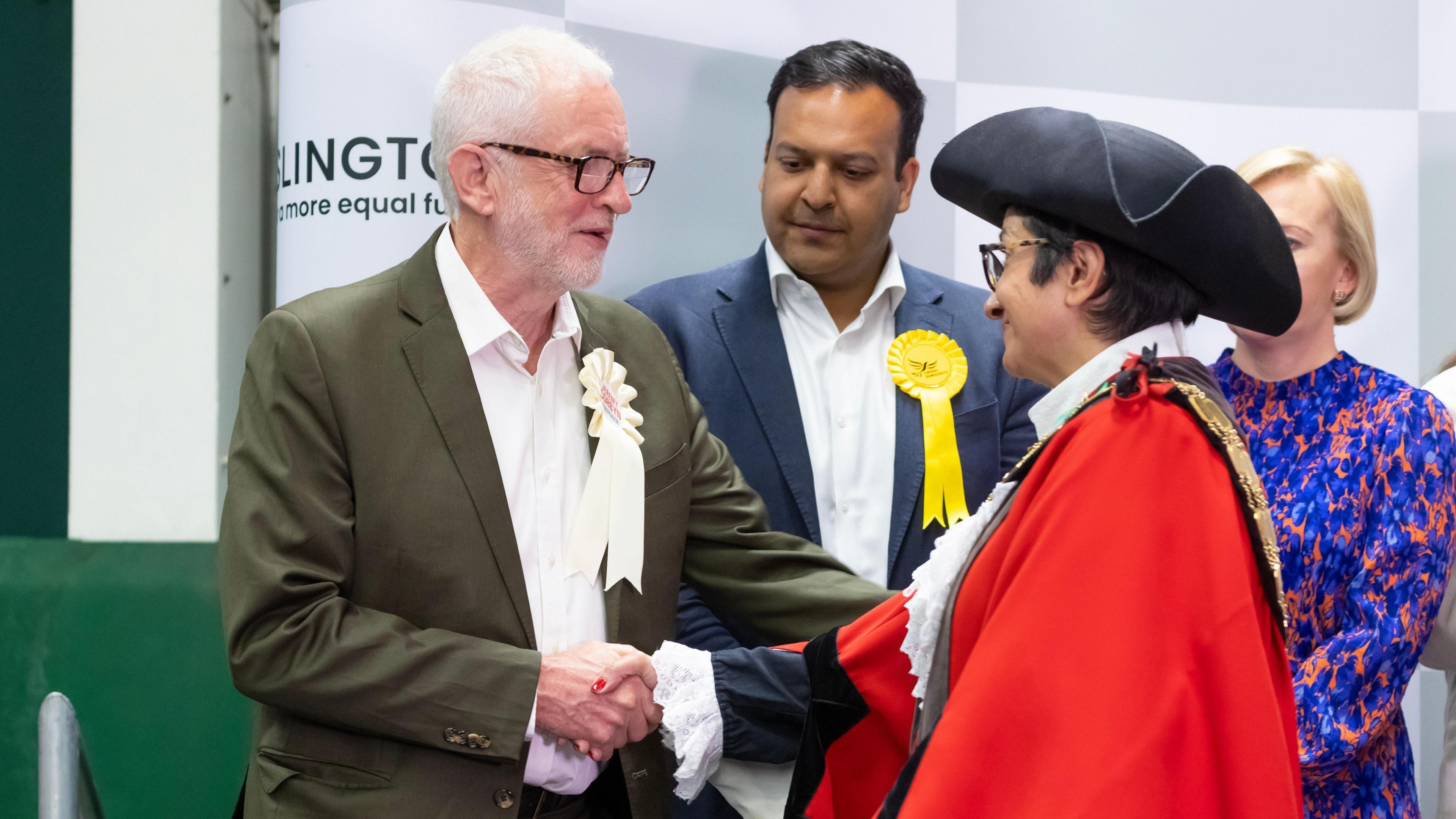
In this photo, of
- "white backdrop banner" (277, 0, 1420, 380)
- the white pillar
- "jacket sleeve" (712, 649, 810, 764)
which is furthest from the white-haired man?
the white pillar

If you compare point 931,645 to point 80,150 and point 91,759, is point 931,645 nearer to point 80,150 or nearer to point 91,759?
point 91,759

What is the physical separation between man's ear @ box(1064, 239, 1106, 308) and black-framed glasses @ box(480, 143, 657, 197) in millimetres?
734

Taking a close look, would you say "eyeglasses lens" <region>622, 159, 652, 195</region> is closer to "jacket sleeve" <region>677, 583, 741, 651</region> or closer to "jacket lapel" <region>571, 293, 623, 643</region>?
"jacket lapel" <region>571, 293, 623, 643</region>

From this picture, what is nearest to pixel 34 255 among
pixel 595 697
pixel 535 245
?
pixel 535 245

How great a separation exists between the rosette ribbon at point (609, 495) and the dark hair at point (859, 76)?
105 centimetres

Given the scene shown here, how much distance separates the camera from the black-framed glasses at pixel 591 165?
206 cm

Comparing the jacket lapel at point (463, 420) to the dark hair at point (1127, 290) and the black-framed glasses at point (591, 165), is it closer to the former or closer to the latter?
the black-framed glasses at point (591, 165)

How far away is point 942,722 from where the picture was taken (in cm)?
156

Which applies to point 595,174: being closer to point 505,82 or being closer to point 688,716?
point 505,82

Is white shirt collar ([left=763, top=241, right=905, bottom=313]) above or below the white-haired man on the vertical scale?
above

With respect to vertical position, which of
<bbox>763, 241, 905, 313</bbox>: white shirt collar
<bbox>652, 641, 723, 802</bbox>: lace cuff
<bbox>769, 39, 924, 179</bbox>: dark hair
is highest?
<bbox>769, 39, 924, 179</bbox>: dark hair

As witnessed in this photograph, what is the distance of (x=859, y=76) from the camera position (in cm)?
281

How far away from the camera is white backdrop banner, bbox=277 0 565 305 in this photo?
2.77m

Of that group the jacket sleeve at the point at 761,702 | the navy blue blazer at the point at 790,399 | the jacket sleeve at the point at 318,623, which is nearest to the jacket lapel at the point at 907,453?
the navy blue blazer at the point at 790,399
